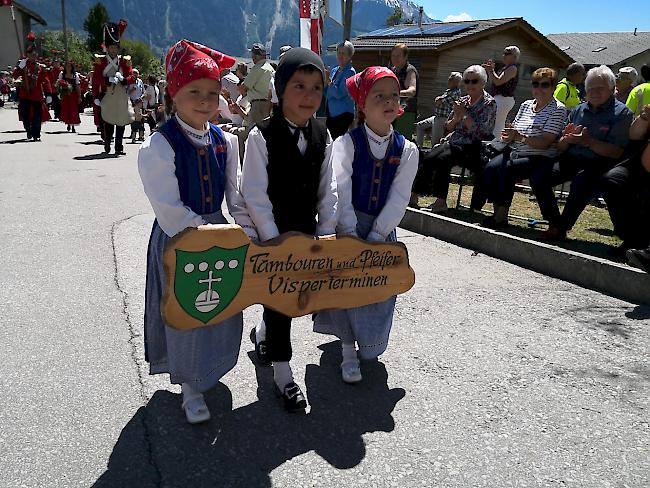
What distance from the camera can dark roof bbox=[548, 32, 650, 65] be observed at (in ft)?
112

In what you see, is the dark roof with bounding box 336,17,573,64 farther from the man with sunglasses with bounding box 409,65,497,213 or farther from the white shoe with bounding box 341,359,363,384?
the white shoe with bounding box 341,359,363,384

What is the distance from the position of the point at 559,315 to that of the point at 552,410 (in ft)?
4.54

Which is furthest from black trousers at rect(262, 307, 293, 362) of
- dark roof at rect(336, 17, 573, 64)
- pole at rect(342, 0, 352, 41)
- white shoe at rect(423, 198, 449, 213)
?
dark roof at rect(336, 17, 573, 64)

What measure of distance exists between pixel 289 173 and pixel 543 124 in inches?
160

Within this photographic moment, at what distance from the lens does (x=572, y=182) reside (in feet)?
18.2

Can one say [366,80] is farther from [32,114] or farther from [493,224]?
[32,114]

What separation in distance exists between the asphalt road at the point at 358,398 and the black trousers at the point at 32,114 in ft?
32.8

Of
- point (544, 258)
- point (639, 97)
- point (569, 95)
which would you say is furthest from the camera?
point (569, 95)

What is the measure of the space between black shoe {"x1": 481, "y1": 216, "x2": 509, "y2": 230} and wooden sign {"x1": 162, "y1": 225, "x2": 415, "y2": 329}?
134 inches

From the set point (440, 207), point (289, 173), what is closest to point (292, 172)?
point (289, 173)

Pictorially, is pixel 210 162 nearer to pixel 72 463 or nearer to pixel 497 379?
pixel 72 463

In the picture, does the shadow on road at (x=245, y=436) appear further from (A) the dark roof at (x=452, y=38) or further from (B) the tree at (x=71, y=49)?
(B) the tree at (x=71, y=49)

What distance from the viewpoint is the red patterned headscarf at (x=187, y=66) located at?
2.39 metres

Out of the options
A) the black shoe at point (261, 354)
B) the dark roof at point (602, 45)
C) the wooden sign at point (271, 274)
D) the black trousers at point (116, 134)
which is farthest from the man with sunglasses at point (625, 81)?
the dark roof at point (602, 45)
